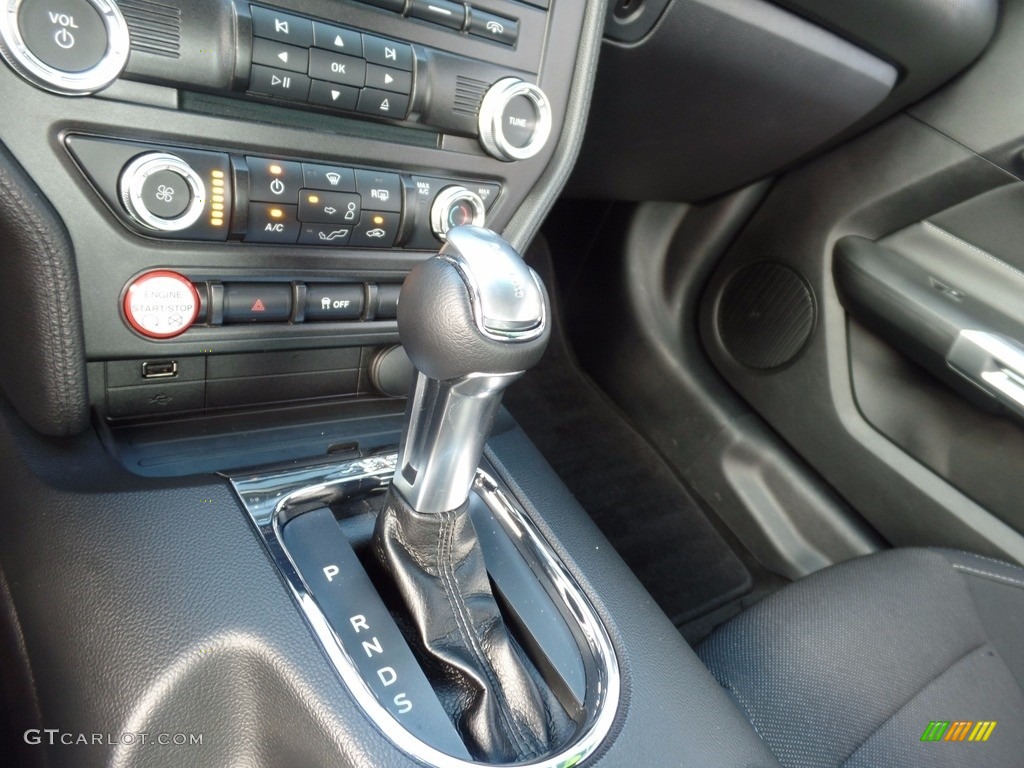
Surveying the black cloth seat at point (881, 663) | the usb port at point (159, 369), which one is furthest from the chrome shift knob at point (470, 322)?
the black cloth seat at point (881, 663)

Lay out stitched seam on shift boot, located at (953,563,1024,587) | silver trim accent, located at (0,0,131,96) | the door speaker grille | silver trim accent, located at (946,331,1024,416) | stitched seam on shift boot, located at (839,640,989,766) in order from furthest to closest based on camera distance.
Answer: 1. the door speaker grille
2. silver trim accent, located at (946,331,1024,416)
3. stitched seam on shift boot, located at (953,563,1024,587)
4. stitched seam on shift boot, located at (839,640,989,766)
5. silver trim accent, located at (0,0,131,96)

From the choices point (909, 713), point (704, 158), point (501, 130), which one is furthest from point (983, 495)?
point (501, 130)

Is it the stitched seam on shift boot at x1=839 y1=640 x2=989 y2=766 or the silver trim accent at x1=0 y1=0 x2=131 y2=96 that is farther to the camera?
the stitched seam on shift boot at x1=839 y1=640 x2=989 y2=766

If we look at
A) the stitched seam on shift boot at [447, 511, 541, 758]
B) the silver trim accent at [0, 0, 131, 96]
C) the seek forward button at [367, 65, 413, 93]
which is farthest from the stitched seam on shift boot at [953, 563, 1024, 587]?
the silver trim accent at [0, 0, 131, 96]

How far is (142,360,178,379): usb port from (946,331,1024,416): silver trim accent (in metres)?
1.05

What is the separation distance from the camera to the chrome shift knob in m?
0.43

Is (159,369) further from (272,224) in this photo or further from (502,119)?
(502,119)

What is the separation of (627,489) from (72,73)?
1.22m

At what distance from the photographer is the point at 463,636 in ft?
1.79

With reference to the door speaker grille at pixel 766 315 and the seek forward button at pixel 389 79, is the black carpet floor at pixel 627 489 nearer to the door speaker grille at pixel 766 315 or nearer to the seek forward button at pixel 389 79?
the door speaker grille at pixel 766 315

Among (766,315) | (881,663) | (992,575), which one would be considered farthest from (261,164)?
(766,315)

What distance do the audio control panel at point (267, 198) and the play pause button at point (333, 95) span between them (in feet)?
0.14

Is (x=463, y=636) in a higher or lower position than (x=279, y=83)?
lower

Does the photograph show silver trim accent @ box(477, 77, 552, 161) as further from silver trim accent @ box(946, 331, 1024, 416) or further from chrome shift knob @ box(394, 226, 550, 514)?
silver trim accent @ box(946, 331, 1024, 416)
